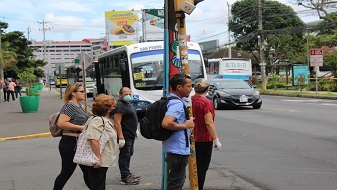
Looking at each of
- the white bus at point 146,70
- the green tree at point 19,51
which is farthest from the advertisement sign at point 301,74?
the green tree at point 19,51

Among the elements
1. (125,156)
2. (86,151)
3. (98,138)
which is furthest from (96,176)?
(125,156)

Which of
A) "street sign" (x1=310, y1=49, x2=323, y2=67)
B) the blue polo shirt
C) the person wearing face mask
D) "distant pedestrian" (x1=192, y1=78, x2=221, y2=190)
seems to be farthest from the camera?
"street sign" (x1=310, y1=49, x2=323, y2=67)

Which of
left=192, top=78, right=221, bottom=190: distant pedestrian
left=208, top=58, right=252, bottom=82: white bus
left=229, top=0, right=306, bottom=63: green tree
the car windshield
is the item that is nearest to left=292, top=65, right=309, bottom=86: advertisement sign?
left=208, top=58, right=252, bottom=82: white bus

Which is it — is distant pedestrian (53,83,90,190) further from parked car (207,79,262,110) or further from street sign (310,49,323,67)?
street sign (310,49,323,67)

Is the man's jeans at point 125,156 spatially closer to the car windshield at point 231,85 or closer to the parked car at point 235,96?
the parked car at point 235,96

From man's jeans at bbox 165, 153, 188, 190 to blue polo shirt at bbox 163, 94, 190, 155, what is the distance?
0.06 meters

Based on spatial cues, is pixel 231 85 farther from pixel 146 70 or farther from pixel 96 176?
pixel 96 176

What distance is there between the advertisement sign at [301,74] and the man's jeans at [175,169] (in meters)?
31.7

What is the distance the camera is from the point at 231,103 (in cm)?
1939

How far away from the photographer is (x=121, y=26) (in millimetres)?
68688

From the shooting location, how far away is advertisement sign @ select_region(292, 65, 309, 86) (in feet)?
114

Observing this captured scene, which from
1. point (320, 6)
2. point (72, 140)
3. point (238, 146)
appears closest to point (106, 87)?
point (238, 146)

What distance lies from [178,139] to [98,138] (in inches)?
35.8

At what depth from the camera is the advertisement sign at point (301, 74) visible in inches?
1369
